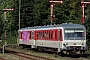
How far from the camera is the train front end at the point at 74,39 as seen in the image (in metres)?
26.9

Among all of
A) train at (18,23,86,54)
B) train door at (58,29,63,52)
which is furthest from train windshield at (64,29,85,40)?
train door at (58,29,63,52)

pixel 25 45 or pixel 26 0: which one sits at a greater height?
pixel 26 0

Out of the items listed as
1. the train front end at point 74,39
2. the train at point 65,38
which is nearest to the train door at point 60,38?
the train at point 65,38

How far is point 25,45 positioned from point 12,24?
101 ft

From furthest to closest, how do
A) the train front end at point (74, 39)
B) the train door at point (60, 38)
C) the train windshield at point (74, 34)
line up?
the train door at point (60, 38)
the train windshield at point (74, 34)
the train front end at point (74, 39)

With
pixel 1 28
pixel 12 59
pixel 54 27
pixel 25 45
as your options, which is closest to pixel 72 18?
pixel 25 45

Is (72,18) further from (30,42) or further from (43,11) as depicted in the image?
(30,42)

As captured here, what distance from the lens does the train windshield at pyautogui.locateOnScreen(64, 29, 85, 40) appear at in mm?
27002

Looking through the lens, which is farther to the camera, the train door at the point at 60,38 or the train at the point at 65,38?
the train door at the point at 60,38

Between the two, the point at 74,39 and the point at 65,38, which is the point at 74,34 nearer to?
the point at 74,39

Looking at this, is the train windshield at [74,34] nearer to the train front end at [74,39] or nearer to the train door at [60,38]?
the train front end at [74,39]

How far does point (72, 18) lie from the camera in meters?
64.8

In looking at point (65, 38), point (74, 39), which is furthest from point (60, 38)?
point (74, 39)

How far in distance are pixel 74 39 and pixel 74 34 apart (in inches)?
16.9
